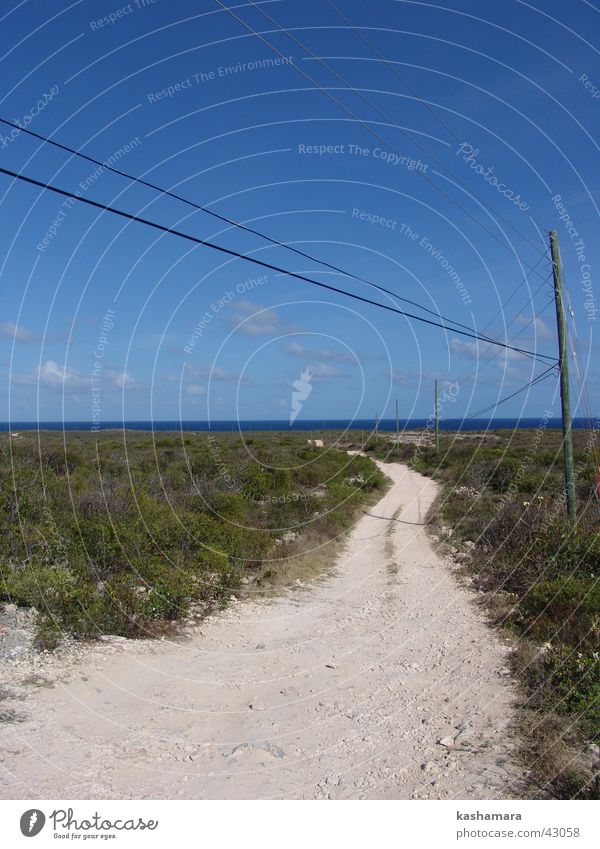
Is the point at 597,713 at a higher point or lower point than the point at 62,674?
higher

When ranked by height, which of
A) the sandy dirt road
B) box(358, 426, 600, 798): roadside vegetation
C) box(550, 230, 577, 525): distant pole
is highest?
box(550, 230, 577, 525): distant pole

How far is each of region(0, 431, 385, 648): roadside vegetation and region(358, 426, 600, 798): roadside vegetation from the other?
3540 mm

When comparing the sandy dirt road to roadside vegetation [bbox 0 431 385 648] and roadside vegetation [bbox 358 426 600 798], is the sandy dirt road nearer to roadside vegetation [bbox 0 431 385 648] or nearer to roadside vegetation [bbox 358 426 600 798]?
roadside vegetation [bbox 358 426 600 798]

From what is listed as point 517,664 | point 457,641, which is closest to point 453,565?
point 457,641
